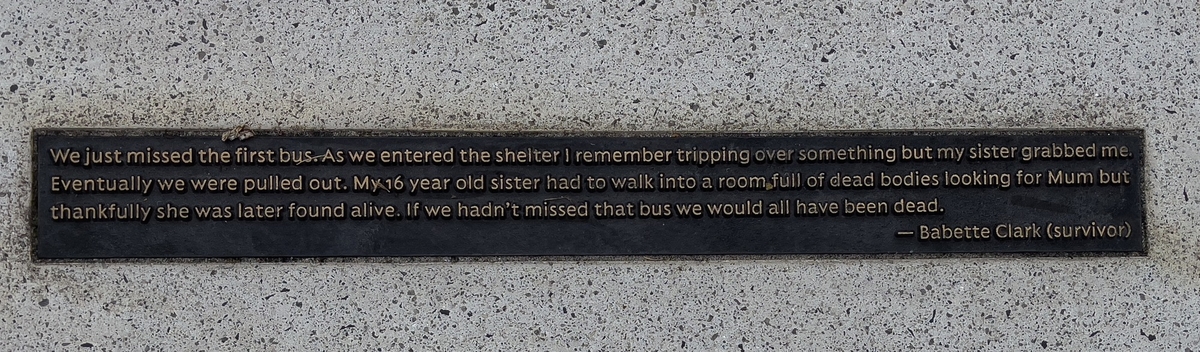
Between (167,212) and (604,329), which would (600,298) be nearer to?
(604,329)

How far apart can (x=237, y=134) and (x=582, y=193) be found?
3.83 ft

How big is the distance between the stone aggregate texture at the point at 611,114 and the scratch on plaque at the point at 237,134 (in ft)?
0.18

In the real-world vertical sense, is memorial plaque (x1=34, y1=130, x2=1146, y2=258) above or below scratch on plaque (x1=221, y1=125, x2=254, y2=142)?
below

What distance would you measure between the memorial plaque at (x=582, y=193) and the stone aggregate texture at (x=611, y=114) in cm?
7

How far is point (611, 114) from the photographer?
10.4 ft

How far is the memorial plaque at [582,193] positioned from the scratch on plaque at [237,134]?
0.06ft

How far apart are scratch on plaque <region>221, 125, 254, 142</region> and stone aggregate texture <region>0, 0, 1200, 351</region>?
56 mm

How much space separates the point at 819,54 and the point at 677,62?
19.7 inches

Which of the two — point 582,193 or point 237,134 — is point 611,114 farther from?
point 237,134

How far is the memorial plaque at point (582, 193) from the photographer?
119 inches

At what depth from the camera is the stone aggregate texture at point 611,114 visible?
311 cm

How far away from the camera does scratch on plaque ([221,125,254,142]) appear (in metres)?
3.07

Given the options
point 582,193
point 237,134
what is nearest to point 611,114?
point 582,193

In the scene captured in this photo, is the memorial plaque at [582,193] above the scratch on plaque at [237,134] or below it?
below
